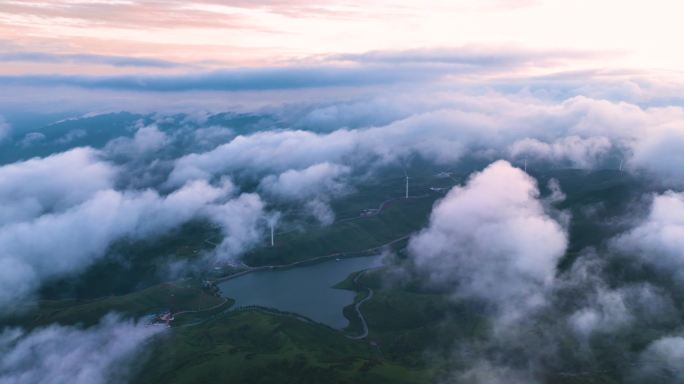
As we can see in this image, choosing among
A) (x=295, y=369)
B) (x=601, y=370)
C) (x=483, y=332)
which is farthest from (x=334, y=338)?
(x=601, y=370)

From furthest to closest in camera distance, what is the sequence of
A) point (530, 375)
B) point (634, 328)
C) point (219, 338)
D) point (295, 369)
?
point (219, 338), point (634, 328), point (295, 369), point (530, 375)

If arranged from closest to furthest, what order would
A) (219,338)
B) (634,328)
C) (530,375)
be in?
(530,375)
(634,328)
(219,338)

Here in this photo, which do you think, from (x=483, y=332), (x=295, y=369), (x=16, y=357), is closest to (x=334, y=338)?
(x=295, y=369)

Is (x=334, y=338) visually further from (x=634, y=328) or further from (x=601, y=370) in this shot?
(x=634, y=328)

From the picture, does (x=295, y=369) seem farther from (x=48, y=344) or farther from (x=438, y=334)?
(x=48, y=344)

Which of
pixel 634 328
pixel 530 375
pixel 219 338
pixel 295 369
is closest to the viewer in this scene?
pixel 530 375

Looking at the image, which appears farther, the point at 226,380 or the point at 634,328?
the point at 634,328

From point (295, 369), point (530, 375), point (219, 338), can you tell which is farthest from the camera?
point (219, 338)

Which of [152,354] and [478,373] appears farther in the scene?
[152,354]
